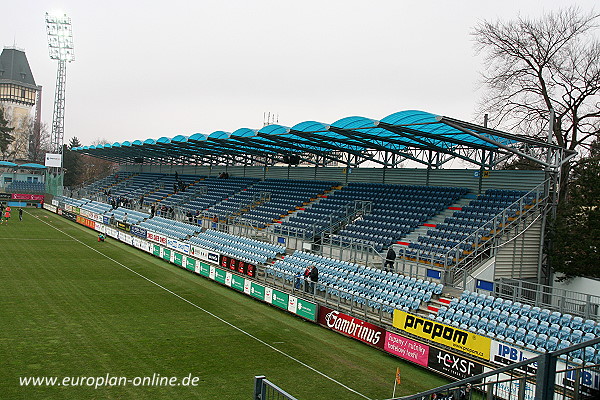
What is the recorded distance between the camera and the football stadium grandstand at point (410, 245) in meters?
14.3

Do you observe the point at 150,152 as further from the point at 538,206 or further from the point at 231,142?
the point at 538,206

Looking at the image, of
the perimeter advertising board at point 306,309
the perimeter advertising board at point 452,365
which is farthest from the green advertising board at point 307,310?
the perimeter advertising board at point 452,365

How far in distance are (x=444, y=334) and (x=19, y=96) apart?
416 ft

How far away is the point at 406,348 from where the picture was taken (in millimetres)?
16094

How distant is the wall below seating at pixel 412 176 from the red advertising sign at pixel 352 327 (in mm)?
12569

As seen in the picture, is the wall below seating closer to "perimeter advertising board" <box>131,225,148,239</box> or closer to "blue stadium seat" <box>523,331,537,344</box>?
"blue stadium seat" <box>523,331,537,344</box>

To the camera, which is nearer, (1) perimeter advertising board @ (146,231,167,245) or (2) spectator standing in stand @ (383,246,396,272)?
(2) spectator standing in stand @ (383,246,396,272)

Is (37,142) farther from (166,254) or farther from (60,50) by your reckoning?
(166,254)

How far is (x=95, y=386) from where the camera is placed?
1227cm

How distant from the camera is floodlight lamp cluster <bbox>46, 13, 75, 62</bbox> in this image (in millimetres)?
66625

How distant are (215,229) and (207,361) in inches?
863

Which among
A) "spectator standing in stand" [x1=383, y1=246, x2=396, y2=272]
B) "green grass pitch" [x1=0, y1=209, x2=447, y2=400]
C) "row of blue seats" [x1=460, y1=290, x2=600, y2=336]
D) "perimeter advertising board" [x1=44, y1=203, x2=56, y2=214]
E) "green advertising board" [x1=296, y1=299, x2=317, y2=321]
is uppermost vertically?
"spectator standing in stand" [x1=383, y1=246, x2=396, y2=272]

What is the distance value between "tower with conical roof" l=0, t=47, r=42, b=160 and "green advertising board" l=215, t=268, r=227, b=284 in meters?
97.9

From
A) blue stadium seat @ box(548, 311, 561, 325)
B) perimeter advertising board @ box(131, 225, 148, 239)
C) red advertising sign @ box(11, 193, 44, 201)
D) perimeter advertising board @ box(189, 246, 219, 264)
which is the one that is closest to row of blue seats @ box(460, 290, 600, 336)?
blue stadium seat @ box(548, 311, 561, 325)
